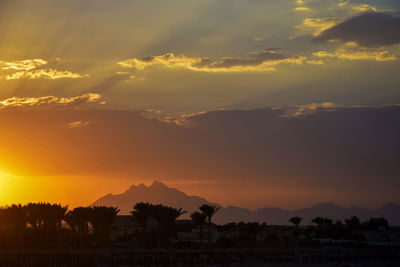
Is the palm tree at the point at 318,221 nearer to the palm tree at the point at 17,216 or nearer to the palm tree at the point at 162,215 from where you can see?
the palm tree at the point at 162,215

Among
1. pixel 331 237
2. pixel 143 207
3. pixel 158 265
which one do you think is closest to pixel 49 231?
pixel 143 207

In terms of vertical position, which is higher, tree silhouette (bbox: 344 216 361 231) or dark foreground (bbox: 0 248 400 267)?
tree silhouette (bbox: 344 216 361 231)

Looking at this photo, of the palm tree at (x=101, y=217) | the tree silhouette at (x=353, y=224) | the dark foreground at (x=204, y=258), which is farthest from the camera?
the tree silhouette at (x=353, y=224)

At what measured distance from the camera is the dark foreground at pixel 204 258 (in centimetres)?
8519

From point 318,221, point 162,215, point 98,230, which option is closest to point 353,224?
point 318,221

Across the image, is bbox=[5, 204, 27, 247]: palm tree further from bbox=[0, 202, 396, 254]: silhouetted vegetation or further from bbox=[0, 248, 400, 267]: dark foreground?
bbox=[0, 248, 400, 267]: dark foreground

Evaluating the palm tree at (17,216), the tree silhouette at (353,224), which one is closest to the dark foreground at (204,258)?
the palm tree at (17,216)

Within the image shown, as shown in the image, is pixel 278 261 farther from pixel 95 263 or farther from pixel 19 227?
pixel 19 227

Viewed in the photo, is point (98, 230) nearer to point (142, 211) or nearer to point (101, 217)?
point (101, 217)

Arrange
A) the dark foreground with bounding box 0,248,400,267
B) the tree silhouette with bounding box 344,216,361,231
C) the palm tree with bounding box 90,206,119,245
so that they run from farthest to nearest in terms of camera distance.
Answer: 1. the tree silhouette with bounding box 344,216,361,231
2. the palm tree with bounding box 90,206,119,245
3. the dark foreground with bounding box 0,248,400,267

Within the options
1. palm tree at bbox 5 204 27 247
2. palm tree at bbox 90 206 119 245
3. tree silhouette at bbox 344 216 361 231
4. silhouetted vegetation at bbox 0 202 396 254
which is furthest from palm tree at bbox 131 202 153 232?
tree silhouette at bbox 344 216 361 231

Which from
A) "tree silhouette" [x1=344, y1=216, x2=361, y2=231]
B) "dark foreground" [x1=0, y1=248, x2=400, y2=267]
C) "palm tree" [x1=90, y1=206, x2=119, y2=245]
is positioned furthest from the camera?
"tree silhouette" [x1=344, y1=216, x2=361, y2=231]

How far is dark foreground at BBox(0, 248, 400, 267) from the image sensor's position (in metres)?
85.2

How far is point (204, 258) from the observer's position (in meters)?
91.1
